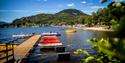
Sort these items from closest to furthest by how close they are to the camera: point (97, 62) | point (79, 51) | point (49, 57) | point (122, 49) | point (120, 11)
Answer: point (122, 49)
point (120, 11)
point (97, 62)
point (79, 51)
point (49, 57)

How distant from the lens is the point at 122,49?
1.49 metres

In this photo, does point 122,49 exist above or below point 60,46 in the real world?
above

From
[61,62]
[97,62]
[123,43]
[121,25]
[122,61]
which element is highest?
[121,25]

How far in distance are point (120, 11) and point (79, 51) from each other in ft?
5.30

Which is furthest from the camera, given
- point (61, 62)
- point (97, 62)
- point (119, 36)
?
point (61, 62)

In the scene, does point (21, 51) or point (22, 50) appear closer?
point (21, 51)

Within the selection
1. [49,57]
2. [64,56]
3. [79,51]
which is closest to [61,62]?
[64,56]

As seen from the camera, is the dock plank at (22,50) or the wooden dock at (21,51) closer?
the wooden dock at (21,51)

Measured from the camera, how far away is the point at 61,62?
96.5 ft

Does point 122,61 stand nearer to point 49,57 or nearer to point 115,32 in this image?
point 115,32

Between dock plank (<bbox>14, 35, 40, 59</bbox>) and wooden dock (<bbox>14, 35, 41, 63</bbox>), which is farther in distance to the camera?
dock plank (<bbox>14, 35, 40, 59</bbox>)

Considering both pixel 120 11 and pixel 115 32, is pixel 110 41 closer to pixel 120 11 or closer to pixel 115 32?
pixel 115 32

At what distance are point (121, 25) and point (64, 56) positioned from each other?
96.2 ft

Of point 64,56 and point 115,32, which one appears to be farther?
point 64,56
